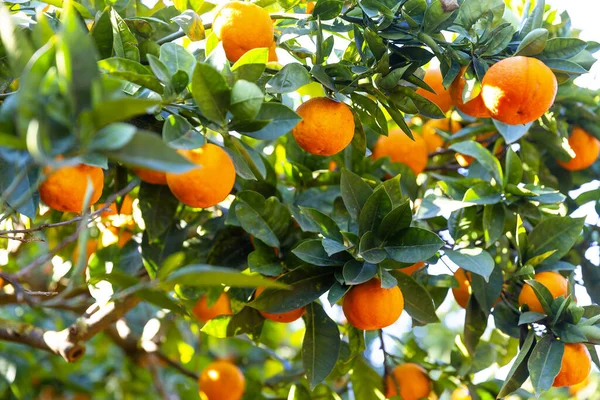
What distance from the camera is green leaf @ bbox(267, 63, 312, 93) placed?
54.9 inches

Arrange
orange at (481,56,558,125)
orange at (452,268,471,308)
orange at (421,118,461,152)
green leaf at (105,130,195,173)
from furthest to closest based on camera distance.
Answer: orange at (421,118,461,152) < orange at (452,268,471,308) < orange at (481,56,558,125) < green leaf at (105,130,195,173)

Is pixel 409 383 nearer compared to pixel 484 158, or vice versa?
pixel 484 158

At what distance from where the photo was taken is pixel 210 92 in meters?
1.18

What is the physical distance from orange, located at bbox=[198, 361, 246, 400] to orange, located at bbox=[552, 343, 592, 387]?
1.01 m

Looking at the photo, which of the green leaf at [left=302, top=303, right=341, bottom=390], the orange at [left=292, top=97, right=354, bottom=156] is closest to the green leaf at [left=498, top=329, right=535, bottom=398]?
the green leaf at [left=302, top=303, right=341, bottom=390]

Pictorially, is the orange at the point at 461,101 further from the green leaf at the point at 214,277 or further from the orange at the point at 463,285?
the green leaf at the point at 214,277

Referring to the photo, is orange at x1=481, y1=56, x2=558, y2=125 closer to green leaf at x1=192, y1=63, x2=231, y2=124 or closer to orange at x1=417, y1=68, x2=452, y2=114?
orange at x1=417, y1=68, x2=452, y2=114

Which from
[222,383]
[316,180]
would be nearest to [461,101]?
[316,180]

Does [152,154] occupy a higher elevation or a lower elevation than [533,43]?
higher

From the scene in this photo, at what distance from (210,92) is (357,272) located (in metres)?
0.52

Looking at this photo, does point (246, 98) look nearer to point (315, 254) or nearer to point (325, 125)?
point (325, 125)

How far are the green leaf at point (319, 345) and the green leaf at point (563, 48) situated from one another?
811 millimetres

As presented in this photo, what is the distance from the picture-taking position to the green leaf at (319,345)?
5.10 ft

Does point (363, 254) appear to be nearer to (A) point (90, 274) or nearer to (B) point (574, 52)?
(B) point (574, 52)
